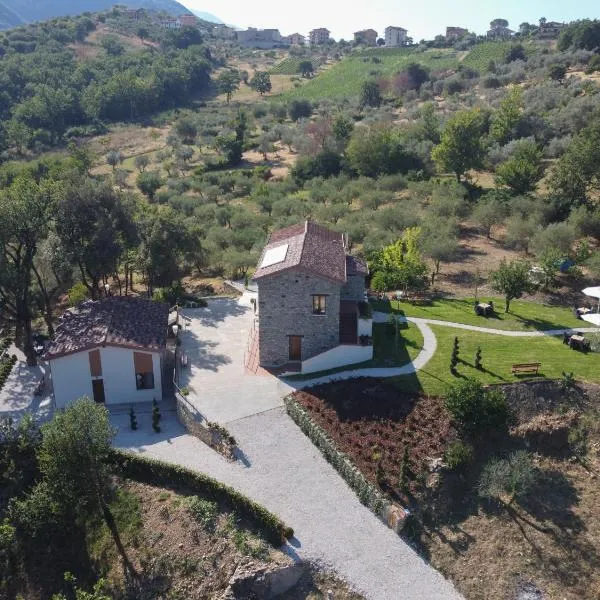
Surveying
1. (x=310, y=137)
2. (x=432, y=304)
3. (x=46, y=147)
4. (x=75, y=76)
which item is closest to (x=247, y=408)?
(x=432, y=304)

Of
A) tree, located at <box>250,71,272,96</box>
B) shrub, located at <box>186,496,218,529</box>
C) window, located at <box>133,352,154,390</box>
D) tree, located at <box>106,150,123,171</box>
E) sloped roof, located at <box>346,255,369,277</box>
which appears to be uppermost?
tree, located at <box>250,71,272,96</box>

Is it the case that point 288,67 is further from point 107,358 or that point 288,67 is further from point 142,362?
point 107,358

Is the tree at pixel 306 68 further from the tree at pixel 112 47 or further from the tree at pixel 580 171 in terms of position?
the tree at pixel 580 171

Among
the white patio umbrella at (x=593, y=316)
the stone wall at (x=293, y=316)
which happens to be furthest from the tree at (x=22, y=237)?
the white patio umbrella at (x=593, y=316)

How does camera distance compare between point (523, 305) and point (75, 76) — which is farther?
point (75, 76)

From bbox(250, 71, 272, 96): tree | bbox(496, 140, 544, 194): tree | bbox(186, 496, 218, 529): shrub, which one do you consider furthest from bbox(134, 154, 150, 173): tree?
bbox(186, 496, 218, 529): shrub

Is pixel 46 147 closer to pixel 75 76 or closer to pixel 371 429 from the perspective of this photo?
pixel 75 76

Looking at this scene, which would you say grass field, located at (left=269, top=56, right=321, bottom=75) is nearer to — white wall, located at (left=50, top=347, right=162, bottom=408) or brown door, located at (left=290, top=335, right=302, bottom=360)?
brown door, located at (left=290, top=335, right=302, bottom=360)
